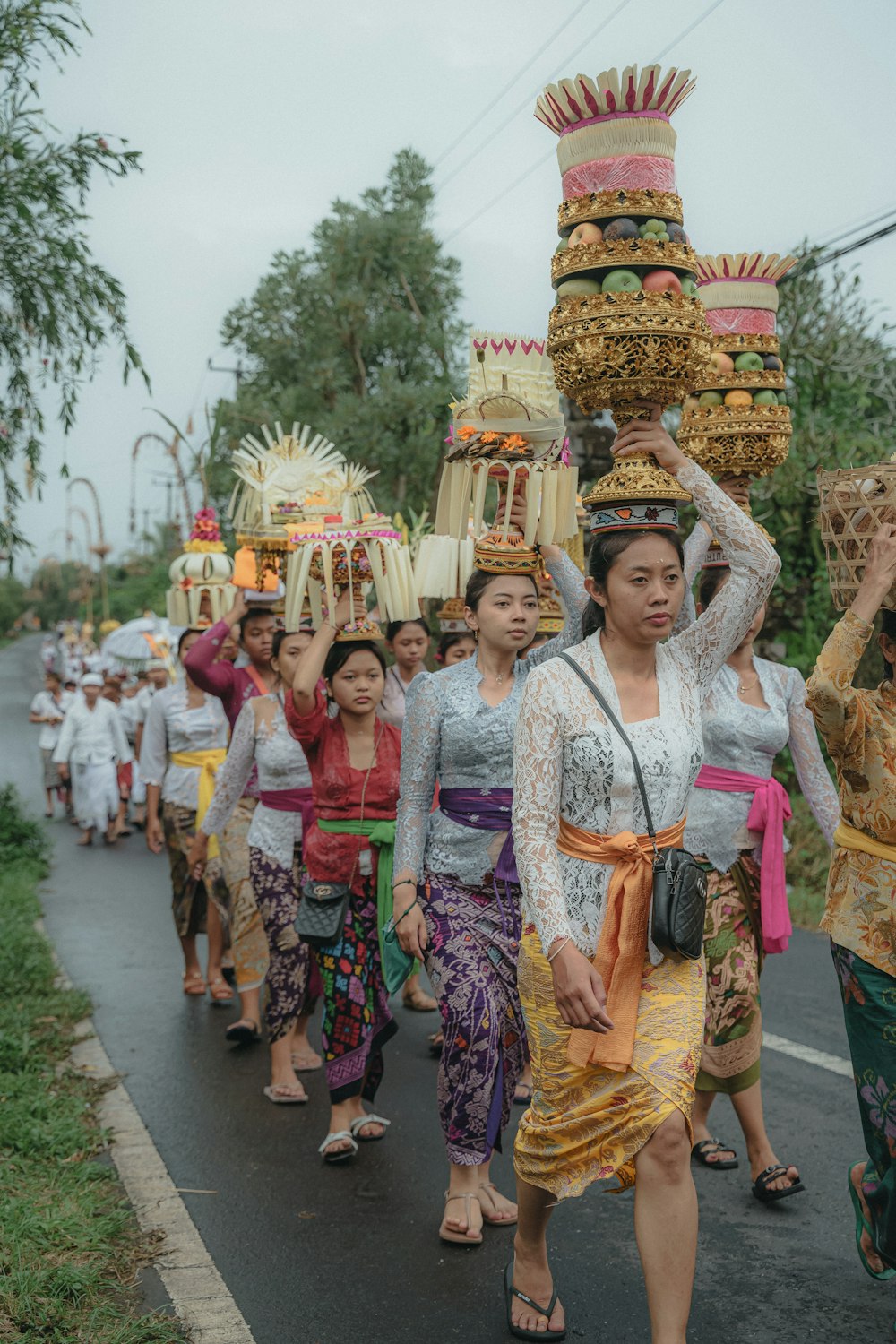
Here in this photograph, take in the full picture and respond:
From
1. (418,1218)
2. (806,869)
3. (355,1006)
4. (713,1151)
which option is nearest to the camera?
(418,1218)

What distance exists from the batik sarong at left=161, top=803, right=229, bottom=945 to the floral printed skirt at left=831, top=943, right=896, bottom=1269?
448cm

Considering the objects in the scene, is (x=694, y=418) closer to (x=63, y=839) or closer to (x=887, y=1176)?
(x=887, y=1176)

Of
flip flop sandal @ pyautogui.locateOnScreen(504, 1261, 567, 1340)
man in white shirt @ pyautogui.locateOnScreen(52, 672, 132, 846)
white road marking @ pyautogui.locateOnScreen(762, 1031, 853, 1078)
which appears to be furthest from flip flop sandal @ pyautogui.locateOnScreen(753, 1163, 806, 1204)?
man in white shirt @ pyautogui.locateOnScreen(52, 672, 132, 846)

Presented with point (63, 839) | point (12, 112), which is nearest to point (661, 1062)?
point (12, 112)

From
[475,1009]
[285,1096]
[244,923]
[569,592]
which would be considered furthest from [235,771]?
[569,592]

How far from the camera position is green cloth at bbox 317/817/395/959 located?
5613mm

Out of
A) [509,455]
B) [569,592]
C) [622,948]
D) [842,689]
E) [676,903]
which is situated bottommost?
[622,948]

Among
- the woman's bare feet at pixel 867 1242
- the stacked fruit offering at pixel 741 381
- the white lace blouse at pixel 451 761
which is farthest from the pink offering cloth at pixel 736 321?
the woman's bare feet at pixel 867 1242

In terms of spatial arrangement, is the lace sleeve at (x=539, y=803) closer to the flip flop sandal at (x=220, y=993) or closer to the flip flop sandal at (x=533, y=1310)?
the flip flop sandal at (x=533, y=1310)

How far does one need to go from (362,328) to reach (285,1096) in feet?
47.2

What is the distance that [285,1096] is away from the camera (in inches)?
246

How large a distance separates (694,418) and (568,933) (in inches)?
86.4

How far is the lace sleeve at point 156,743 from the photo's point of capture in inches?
362

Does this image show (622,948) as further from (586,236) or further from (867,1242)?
(586,236)
